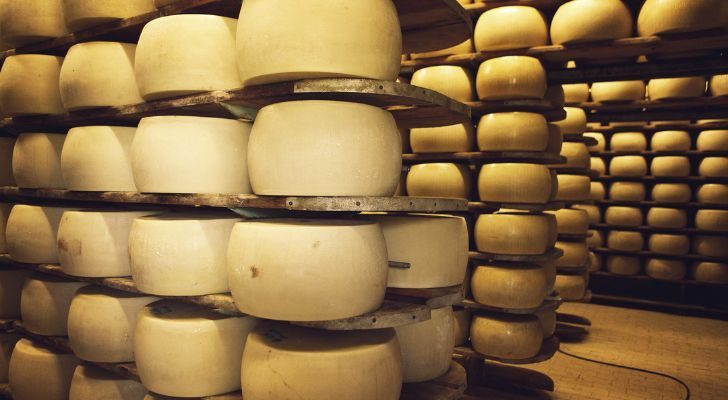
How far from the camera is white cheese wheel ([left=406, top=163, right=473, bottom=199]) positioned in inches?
128

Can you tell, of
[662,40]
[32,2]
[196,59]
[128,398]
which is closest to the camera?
[196,59]

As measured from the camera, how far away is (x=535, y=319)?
10.6 ft

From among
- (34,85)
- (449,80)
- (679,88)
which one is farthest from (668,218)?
(34,85)

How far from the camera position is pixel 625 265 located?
5.64 metres

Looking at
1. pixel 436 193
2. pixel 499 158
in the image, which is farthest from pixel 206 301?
pixel 499 158

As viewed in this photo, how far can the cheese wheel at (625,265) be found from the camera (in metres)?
5.62

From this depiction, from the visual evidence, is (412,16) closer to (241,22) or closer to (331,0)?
(331,0)

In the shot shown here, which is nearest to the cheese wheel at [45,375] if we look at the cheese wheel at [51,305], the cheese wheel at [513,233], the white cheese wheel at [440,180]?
the cheese wheel at [51,305]

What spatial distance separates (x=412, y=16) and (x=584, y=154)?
294 centimetres

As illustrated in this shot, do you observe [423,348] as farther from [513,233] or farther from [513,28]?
[513,28]

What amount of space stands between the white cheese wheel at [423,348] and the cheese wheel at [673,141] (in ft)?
14.8

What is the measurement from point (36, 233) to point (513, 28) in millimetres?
2873

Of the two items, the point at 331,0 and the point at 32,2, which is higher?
the point at 32,2

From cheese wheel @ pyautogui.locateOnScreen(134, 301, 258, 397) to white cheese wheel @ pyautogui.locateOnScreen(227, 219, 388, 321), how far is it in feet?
1.11
